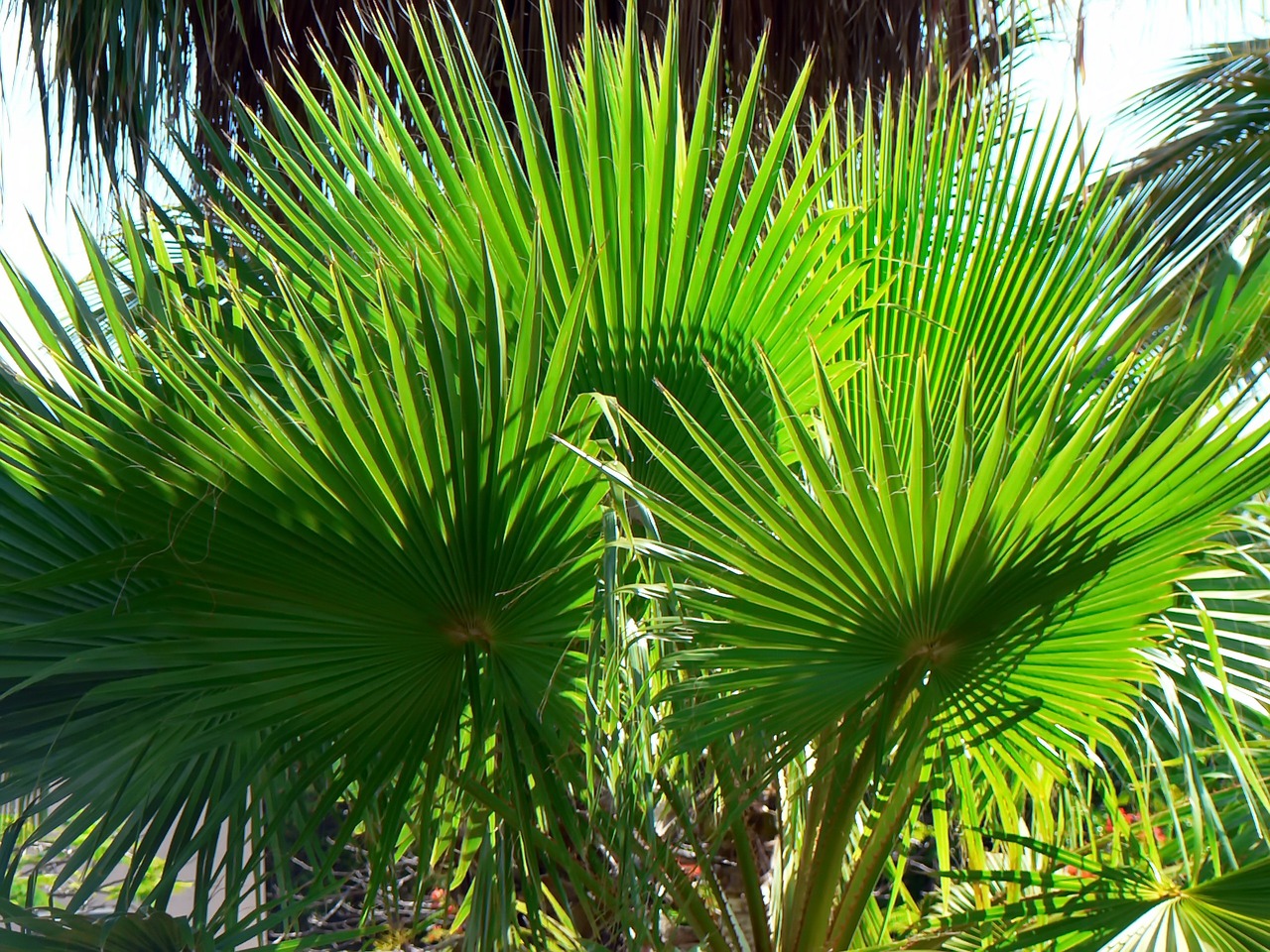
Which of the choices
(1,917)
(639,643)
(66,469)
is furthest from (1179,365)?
(1,917)

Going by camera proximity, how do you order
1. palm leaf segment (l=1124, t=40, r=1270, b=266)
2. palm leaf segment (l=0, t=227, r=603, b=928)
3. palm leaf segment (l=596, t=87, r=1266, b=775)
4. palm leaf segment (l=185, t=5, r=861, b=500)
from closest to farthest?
1. palm leaf segment (l=596, t=87, r=1266, b=775)
2. palm leaf segment (l=0, t=227, r=603, b=928)
3. palm leaf segment (l=185, t=5, r=861, b=500)
4. palm leaf segment (l=1124, t=40, r=1270, b=266)

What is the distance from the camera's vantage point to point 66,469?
4.18ft

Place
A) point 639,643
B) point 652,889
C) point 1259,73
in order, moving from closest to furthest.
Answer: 1. point 639,643
2. point 652,889
3. point 1259,73

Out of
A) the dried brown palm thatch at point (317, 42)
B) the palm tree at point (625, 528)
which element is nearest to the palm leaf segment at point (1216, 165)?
the dried brown palm thatch at point (317, 42)

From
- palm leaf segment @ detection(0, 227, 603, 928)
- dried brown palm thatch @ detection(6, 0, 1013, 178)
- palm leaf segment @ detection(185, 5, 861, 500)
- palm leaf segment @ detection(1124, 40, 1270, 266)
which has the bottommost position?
palm leaf segment @ detection(0, 227, 603, 928)

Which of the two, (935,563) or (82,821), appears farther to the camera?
(82,821)

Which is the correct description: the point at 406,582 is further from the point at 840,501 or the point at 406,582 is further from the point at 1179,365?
the point at 1179,365

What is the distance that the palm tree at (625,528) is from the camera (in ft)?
3.74

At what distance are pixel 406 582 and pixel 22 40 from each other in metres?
2.75

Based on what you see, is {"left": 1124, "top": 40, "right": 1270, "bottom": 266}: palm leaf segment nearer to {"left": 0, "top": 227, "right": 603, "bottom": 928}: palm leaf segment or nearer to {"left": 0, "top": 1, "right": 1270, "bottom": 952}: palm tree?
{"left": 0, "top": 1, "right": 1270, "bottom": 952}: palm tree

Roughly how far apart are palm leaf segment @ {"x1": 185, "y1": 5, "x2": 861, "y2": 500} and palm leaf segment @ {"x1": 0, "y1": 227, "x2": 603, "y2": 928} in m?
0.20

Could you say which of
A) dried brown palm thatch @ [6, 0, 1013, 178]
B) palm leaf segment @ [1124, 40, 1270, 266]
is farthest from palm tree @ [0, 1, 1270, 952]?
palm leaf segment @ [1124, 40, 1270, 266]

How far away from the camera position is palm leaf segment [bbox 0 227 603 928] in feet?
4.00

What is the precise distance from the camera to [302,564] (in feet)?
4.21
